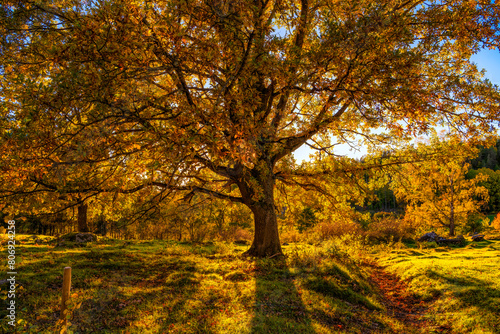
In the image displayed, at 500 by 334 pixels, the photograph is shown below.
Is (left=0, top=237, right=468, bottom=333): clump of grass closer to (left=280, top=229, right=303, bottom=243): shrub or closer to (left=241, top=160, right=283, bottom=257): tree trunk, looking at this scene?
(left=241, top=160, right=283, bottom=257): tree trunk

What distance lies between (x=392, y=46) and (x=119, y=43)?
702cm

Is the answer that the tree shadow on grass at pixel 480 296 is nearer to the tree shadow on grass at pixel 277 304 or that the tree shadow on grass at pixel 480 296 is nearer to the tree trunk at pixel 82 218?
the tree shadow on grass at pixel 277 304

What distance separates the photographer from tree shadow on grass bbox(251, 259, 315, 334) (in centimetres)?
540

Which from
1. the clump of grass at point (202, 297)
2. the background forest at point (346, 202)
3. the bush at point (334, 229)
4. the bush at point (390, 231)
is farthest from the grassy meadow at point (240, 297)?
the bush at point (390, 231)

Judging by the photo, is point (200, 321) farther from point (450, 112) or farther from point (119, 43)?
point (450, 112)

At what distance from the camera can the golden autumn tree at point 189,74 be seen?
5.07 metres

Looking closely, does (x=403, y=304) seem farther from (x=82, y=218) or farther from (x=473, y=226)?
(x=473, y=226)

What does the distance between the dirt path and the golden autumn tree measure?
509cm

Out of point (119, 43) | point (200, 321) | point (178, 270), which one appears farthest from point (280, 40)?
point (178, 270)

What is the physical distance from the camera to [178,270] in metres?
10.3

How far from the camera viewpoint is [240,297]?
23.5 feet

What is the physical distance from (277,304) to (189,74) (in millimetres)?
6212

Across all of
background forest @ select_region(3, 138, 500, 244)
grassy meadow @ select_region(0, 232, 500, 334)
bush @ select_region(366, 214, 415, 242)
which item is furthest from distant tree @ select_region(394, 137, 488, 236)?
grassy meadow @ select_region(0, 232, 500, 334)

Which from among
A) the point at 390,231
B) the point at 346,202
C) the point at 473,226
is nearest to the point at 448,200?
the point at 390,231
